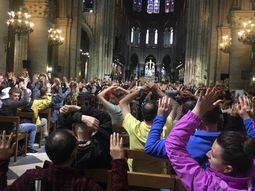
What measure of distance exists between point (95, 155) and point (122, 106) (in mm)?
1185

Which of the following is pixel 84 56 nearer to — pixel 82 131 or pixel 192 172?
pixel 82 131

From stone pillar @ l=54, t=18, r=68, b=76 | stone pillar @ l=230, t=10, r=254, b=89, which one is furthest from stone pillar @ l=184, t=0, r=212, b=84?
stone pillar @ l=54, t=18, r=68, b=76

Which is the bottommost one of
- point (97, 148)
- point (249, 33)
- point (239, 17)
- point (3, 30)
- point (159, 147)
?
point (97, 148)

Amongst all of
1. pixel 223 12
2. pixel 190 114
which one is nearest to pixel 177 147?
pixel 190 114

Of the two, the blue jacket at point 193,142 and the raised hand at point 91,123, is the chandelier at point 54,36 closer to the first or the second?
the raised hand at point 91,123

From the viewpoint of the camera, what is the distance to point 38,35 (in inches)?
872

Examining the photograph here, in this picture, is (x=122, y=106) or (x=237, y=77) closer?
(x=122, y=106)

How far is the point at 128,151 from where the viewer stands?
4.40 m

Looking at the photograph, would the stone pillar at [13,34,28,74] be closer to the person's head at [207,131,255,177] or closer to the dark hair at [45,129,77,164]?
the dark hair at [45,129,77,164]

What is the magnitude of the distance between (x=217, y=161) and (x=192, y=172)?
174 millimetres

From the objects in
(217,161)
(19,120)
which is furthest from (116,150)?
(19,120)

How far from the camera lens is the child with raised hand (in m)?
2.50

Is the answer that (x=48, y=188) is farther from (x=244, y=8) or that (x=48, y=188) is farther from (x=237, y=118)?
(x=244, y=8)

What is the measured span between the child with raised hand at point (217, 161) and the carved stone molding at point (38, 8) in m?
20.5
